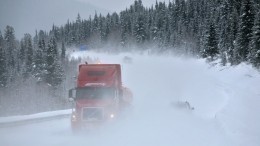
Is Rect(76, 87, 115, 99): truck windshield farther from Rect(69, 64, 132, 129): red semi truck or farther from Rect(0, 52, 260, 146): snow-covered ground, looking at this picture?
Rect(0, 52, 260, 146): snow-covered ground

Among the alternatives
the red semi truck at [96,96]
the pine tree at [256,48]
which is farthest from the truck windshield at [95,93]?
the pine tree at [256,48]

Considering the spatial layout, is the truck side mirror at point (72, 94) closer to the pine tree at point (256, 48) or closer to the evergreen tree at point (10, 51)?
the pine tree at point (256, 48)

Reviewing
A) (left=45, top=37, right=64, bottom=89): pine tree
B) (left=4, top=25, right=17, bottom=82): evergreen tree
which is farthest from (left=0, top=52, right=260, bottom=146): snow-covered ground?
(left=4, top=25, right=17, bottom=82): evergreen tree

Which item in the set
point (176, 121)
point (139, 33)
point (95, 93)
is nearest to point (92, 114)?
point (95, 93)

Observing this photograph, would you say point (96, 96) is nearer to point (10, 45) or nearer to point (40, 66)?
point (40, 66)

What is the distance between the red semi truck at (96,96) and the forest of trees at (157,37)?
22.0 metres

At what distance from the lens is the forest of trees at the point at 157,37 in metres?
45.6

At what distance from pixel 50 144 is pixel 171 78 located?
2594cm

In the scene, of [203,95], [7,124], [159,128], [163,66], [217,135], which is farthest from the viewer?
[163,66]

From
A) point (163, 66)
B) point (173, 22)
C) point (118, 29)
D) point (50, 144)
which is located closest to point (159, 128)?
point (50, 144)

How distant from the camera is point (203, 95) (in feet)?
114

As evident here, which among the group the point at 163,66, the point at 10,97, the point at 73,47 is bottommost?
the point at 10,97

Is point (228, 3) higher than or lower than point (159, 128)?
higher

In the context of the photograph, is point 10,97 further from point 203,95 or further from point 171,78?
point 203,95
